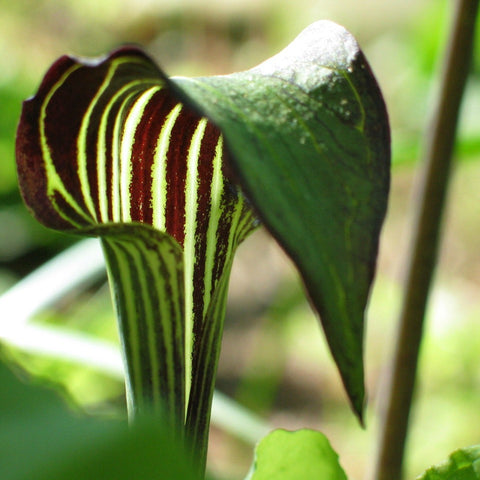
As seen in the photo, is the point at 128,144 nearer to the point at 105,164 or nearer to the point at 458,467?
the point at 105,164

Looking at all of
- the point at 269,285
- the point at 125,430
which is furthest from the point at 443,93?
the point at 269,285

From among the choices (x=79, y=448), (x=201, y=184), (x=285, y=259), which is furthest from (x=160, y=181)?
(x=285, y=259)

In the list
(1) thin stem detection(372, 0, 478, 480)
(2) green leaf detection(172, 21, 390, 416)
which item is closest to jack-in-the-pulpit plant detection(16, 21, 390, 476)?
(2) green leaf detection(172, 21, 390, 416)

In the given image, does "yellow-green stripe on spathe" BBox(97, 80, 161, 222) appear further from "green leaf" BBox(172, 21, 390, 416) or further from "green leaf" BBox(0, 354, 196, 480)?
"green leaf" BBox(0, 354, 196, 480)

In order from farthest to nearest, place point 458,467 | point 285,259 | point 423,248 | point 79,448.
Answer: point 285,259 → point 423,248 → point 458,467 → point 79,448

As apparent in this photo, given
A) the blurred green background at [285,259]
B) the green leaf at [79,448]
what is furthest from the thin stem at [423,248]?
the green leaf at [79,448]
